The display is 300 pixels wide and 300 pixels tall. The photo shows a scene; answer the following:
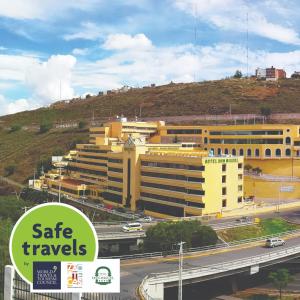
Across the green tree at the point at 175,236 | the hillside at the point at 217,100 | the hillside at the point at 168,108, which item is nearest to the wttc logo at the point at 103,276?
the green tree at the point at 175,236

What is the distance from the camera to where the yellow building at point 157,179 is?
8069cm

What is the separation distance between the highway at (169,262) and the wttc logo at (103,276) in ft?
98.0

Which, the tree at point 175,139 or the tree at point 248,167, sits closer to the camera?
the tree at point 248,167

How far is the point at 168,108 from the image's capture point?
180250mm

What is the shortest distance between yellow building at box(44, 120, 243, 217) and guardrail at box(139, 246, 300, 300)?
864 inches

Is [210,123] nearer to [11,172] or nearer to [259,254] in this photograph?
[11,172]

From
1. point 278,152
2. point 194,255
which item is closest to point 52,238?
point 194,255

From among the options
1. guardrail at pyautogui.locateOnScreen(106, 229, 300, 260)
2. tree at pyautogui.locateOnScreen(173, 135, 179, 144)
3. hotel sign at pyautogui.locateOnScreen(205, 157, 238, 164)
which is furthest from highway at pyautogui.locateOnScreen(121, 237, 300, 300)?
tree at pyautogui.locateOnScreen(173, 135, 179, 144)

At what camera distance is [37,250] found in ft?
39.9

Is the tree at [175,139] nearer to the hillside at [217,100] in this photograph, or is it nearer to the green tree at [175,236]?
the hillside at [217,100]

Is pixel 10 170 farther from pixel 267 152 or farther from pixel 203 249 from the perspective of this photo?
pixel 203 249

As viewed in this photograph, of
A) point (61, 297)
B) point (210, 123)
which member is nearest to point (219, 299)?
point (61, 297)

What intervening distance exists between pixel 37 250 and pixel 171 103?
174 meters

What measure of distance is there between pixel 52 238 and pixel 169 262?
142ft
